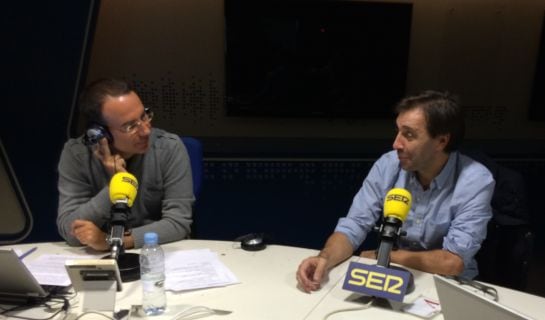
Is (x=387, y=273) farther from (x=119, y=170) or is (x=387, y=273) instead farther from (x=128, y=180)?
(x=119, y=170)

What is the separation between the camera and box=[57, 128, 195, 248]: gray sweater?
1.57 metres

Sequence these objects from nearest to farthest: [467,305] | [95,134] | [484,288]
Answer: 1. [467,305]
2. [484,288]
3. [95,134]

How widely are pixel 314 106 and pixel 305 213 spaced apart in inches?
30.9

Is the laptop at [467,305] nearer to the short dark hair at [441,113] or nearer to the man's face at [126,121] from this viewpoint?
the short dark hair at [441,113]

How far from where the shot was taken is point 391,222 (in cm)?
115

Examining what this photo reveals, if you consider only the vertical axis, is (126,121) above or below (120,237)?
above

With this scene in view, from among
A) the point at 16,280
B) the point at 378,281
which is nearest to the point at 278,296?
the point at 378,281

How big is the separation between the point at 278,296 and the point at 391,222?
1.23ft

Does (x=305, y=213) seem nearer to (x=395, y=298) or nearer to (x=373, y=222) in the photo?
(x=373, y=222)

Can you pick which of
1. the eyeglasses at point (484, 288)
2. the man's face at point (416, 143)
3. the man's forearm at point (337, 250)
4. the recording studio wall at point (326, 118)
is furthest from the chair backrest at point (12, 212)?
the eyeglasses at point (484, 288)

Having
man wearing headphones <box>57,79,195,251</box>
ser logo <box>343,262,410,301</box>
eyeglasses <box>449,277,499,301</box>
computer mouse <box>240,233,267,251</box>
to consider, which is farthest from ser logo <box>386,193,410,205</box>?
man wearing headphones <box>57,79,195,251</box>

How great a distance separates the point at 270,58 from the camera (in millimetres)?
3094

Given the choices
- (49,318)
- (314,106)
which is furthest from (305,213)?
(49,318)

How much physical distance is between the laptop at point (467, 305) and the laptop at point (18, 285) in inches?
38.9
